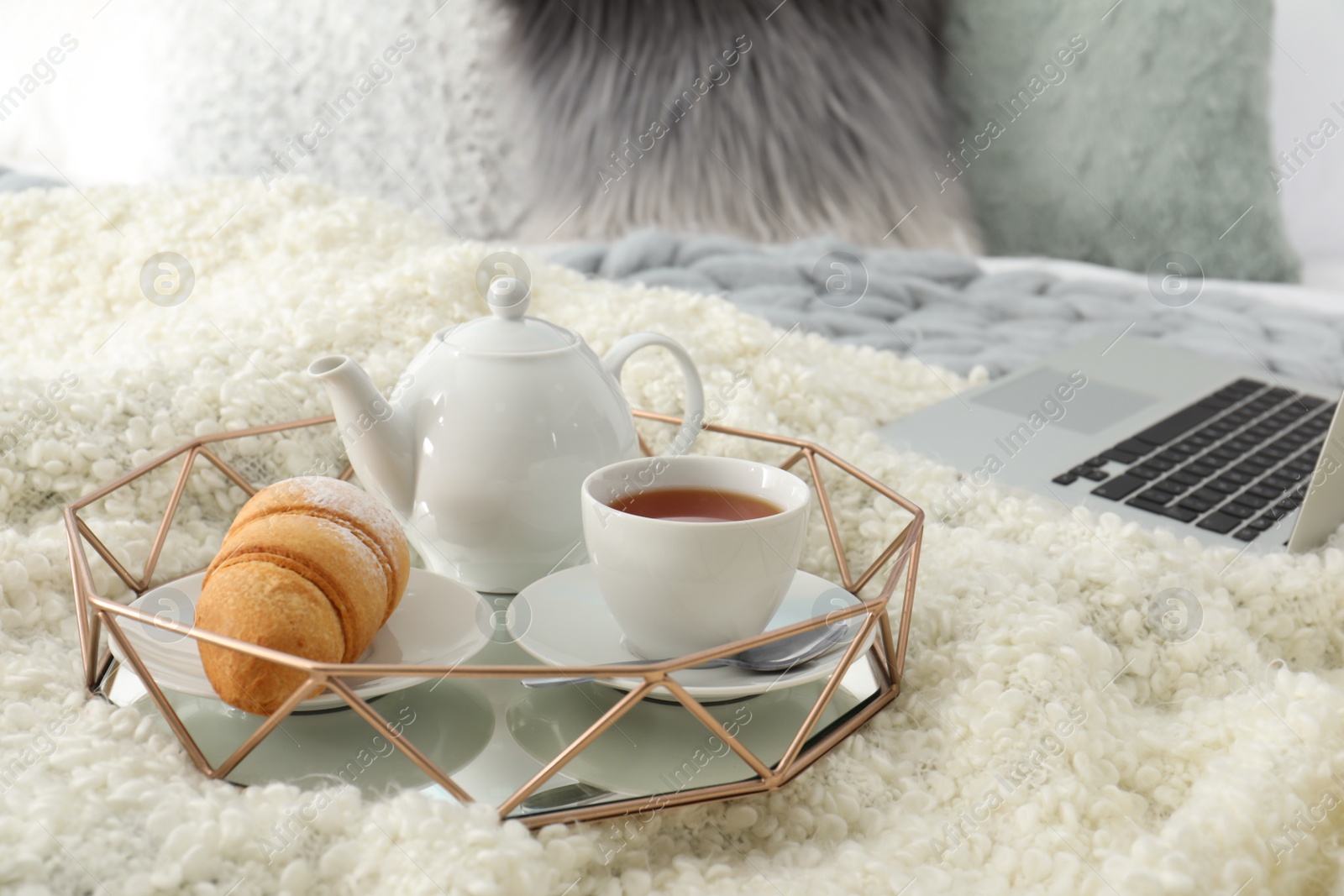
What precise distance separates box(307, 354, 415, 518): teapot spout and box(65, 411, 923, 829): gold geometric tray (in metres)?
0.10

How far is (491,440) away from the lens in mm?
544

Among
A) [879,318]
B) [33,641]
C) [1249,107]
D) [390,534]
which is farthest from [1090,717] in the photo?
[1249,107]

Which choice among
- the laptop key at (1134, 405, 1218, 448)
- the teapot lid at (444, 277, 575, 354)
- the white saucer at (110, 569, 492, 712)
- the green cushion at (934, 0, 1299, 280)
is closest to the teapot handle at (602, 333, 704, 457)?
the teapot lid at (444, 277, 575, 354)

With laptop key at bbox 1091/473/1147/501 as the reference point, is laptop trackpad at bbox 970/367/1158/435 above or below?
below

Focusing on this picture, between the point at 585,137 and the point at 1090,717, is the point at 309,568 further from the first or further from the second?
the point at 585,137

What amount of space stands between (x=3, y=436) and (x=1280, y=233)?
1.51 m

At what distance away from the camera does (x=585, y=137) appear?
1.44 m

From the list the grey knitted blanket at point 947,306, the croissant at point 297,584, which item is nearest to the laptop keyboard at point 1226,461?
the grey knitted blanket at point 947,306

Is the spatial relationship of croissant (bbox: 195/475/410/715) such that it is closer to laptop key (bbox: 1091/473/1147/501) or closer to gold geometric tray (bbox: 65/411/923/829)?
gold geometric tray (bbox: 65/411/923/829)

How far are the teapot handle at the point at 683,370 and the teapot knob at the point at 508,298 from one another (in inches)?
2.5

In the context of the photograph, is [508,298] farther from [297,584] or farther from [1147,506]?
[1147,506]

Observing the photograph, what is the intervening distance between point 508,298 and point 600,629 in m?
0.18

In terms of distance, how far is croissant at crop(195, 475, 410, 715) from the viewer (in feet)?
1.42

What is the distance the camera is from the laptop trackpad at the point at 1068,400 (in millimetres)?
882
